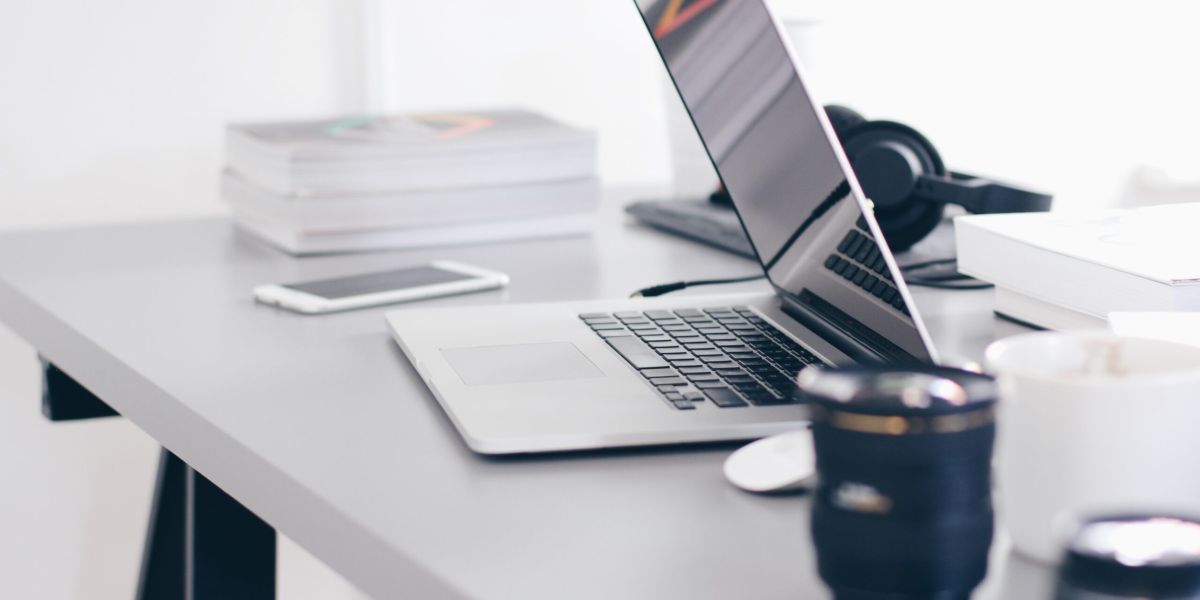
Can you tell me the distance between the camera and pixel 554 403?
694 millimetres

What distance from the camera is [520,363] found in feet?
2.56

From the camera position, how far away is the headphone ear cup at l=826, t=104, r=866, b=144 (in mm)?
1138

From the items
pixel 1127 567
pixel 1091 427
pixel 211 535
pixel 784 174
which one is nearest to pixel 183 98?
pixel 211 535

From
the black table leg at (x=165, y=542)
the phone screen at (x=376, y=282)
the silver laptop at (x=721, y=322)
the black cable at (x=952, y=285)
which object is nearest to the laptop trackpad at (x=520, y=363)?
the silver laptop at (x=721, y=322)

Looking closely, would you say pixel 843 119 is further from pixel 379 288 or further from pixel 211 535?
pixel 211 535

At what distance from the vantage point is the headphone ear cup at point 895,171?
43.5 inches

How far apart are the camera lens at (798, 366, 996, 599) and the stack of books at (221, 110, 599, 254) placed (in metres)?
0.90

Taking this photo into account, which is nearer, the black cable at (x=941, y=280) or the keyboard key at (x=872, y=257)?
the keyboard key at (x=872, y=257)

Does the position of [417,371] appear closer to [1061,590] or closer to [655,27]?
[655,27]

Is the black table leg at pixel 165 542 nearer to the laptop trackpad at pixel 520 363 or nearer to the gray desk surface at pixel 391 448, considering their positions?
the gray desk surface at pixel 391 448

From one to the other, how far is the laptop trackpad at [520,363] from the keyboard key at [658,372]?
Answer: 24 mm

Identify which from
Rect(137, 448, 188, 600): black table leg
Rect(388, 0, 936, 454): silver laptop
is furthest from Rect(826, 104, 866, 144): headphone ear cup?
Rect(137, 448, 188, 600): black table leg

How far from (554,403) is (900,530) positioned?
321mm

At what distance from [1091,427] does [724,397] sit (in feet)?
0.86
